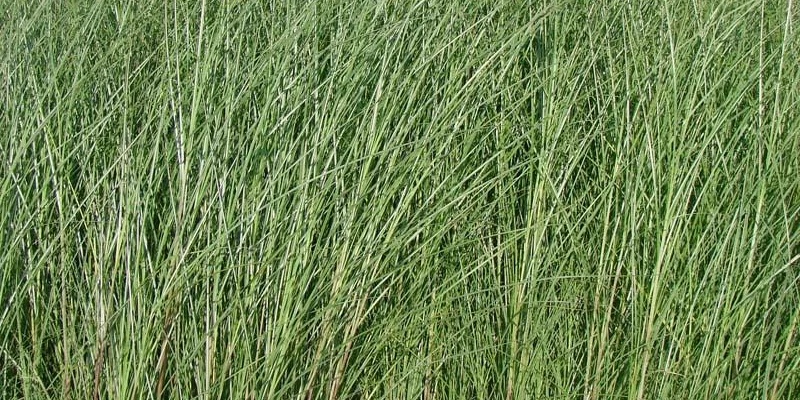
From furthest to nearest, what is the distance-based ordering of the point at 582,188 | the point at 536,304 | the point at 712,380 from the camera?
the point at 582,188
the point at 536,304
the point at 712,380

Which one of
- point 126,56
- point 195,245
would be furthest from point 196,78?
point 195,245

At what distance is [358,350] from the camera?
1.92 meters

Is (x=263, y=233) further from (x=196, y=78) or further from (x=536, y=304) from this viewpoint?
(x=536, y=304)

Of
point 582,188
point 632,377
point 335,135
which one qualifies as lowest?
point 632,377

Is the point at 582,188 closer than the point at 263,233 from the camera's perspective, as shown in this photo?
No

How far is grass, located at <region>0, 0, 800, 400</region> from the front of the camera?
5.84 ft

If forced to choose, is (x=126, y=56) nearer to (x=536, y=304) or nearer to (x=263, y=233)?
(x=263, y=233)

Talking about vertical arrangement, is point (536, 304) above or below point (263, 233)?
below

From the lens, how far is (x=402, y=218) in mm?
1959

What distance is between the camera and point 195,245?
6.00 feet

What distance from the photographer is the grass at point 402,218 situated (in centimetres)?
178

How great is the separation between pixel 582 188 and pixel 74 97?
1.12 m

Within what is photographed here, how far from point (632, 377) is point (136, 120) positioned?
1.20 metres

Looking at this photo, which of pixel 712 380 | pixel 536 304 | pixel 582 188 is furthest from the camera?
pixel 582 188
